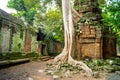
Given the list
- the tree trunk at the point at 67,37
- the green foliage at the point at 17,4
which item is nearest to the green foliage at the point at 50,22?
the green foliage at the point at 17,4

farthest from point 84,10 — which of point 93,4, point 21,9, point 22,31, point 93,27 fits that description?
point 21,9

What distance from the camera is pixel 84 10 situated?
12.4 meters

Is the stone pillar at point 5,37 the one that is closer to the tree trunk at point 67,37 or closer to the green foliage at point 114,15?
the tree trunk at point 67,37

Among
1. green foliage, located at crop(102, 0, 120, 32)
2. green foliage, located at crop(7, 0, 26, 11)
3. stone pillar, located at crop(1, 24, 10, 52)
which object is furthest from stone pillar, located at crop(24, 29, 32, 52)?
green foliage, located at crop(7, 0, 26, 11)

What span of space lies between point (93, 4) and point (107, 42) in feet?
9.86

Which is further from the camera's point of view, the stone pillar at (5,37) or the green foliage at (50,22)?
the green foliage at (50,22)

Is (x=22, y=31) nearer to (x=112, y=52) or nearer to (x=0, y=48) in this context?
(x=0, y=48)

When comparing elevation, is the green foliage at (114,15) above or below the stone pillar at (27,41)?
above

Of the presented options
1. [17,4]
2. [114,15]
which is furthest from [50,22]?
[114,15]

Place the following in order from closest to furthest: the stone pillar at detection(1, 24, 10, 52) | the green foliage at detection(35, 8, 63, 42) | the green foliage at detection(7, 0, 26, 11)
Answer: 1. the stone pillar at detection(1, 24, 10, 52)
2. the green foliage at detection(35, 8, 63, 42)
3. the green foliage at detection(7, 0, 26, 11)

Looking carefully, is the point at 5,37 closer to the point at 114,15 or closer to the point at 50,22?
the point at 114,15

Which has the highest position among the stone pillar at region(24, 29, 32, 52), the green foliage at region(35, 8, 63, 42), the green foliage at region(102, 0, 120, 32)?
the green foliage at region(35, 8, 63, 42)

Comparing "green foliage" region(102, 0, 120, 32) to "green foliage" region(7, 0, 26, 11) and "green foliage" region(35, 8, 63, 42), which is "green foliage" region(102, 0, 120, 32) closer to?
"green foliage" region(35, 8, 63, 42)

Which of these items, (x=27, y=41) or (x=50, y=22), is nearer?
(x=27, y=41)
